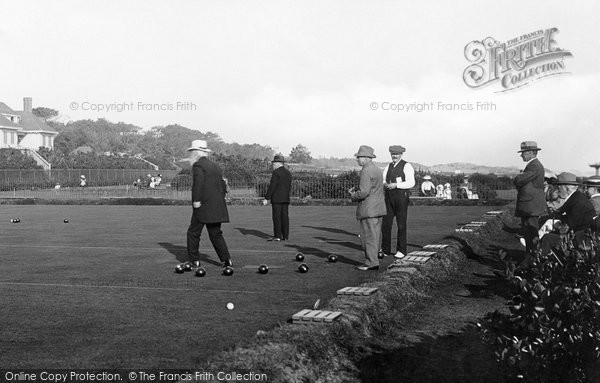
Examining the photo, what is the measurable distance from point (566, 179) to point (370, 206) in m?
2.80

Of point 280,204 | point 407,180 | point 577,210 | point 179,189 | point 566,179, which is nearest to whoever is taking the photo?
point 577,210

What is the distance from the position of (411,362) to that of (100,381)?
8.09 feet

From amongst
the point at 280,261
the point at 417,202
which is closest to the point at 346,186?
the point at 417,202

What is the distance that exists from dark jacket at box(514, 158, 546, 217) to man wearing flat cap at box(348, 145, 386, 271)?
2185mm

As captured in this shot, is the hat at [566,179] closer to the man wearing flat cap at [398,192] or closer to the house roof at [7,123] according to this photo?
the man wearing flat cap at [398,192]

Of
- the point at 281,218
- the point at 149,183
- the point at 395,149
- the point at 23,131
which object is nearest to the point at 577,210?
the point at 395,149

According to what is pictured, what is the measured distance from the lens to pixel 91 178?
65562 millimetres

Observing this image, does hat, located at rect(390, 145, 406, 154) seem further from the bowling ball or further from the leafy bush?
the leafy bush

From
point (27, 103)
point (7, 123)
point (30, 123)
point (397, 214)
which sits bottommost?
point (397, 214)

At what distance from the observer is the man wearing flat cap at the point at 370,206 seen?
34.9 feet

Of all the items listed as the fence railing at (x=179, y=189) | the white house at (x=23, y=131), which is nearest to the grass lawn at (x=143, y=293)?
the fence railing at (x=179, y=189)

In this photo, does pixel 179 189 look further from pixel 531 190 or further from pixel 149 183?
pixel 531 190

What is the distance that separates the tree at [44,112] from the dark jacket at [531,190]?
130 metres

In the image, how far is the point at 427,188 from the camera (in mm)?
38750
